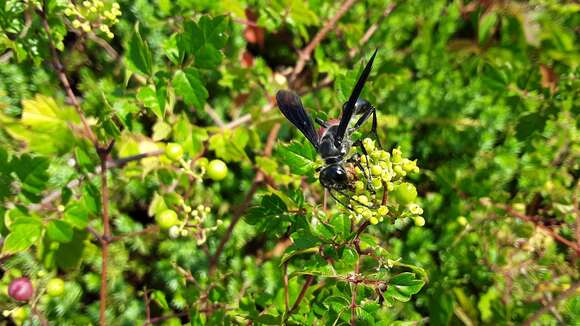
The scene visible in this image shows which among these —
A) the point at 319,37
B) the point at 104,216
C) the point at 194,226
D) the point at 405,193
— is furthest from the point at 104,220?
the point at 319,37

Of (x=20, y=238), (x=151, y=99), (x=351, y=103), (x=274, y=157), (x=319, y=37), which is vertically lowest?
(x=20, y=238)

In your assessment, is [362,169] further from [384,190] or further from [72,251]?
[72,251]

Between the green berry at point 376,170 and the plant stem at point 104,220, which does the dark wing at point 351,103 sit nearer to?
the green berry at point 376,170

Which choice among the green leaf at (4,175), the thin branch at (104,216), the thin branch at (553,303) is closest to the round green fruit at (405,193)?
the thin branch at (104,216)

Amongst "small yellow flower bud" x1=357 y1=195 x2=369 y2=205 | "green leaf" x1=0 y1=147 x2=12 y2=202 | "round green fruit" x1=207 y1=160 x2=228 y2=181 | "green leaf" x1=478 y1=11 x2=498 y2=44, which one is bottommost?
"green leaf" x1=0 y1=147 x2=12 y2=202

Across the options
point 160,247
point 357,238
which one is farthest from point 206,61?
point 160,247

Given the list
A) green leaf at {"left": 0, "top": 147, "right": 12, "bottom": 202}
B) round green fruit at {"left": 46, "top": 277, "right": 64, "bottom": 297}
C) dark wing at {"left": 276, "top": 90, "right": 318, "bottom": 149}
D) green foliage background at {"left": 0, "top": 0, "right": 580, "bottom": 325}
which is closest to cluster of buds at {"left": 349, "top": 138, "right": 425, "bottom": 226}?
green foliage background at {"left": 0, "top": 0, "right": 580, "bottom": 325}

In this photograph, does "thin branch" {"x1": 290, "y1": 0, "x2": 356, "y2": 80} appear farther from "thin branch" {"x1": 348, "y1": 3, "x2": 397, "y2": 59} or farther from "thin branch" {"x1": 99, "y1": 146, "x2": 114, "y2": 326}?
"thin branch" {"x1": 99, "y1": 146, "x2": 114, "y2": 326}
